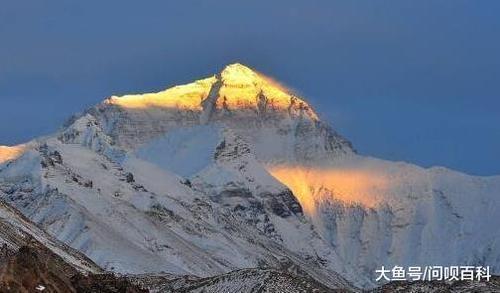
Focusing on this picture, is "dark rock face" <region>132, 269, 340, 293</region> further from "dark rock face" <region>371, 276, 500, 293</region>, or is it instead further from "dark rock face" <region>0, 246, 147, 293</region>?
"dark rock face" <region>0, 246, 147, 293</region>

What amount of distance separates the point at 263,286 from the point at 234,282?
6261 mm

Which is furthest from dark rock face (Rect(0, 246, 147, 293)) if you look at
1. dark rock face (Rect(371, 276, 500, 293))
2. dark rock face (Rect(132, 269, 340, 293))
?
dark rock face (Rect(132, 269, 340, 293))

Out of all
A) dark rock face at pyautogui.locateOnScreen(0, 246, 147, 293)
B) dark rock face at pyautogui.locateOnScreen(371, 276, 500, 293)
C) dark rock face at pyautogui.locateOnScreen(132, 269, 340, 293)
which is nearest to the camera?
dark rock face at pyautogui.locateOnScreen(0, 246, 147, 293)

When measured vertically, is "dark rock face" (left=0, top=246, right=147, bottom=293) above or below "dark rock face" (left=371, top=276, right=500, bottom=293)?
below

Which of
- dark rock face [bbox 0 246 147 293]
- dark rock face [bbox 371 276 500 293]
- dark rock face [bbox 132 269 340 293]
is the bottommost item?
dark rock face [bbox 0 246 147 293]

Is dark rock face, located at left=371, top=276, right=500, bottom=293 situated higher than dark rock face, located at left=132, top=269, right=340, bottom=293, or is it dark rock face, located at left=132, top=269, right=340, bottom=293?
dark rock face, located at left=132, top=269, right=340, bottom=293

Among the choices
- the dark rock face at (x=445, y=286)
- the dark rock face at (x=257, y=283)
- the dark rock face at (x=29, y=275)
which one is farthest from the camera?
the dark rock face at (x=257, y=283)

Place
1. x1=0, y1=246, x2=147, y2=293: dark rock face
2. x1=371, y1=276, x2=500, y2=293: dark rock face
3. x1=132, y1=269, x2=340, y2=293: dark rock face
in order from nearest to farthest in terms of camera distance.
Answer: x1=0, y1=246, x2=147, y2=293: dark rock face < x1=371, y1=276, x2=500, y2=293: dark rock face < x1=132, y1=269, x2=340, y2=293: dark rock face

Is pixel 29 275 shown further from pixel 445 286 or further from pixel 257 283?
pixel 257 283

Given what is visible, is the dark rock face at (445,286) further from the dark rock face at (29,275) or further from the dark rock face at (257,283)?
the dark rock face at (29,275)

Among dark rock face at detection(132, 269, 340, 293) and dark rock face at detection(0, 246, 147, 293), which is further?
dark rock face at detection(132, 269, 340, 293)

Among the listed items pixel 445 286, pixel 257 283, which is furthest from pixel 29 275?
pixel 257 283

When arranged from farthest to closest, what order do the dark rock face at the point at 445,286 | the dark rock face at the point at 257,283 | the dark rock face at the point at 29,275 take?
1. the dark rock face at the point at 257,283
2. the dark rock face at the point at 445,286
3. the dark rock face at the point at 29,275

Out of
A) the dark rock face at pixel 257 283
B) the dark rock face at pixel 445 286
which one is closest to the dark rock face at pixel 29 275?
the dark rock face at pixel 445 286
